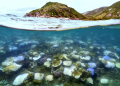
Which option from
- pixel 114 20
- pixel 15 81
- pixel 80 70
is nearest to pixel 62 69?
pixel 80 70

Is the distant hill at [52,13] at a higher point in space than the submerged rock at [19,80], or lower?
higher

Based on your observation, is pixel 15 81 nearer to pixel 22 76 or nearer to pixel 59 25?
pixel 22 76

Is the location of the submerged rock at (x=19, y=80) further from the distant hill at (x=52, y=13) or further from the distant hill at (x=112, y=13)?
the distant hill at (x=112, y=13)

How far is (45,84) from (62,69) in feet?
5.89

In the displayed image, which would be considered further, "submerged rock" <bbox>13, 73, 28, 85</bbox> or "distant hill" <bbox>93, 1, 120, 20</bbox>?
"distant hill" <bbox>93, 1, 120, 20</bbox>

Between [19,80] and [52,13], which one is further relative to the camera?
[52,13]

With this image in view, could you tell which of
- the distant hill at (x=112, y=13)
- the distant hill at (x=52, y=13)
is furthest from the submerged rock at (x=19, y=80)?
the distant hill at (x=112, y=13)

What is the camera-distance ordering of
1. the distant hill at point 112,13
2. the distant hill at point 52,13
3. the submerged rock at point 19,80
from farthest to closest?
1. the distant hill at point 112,13
2. the distant hill at point 52,13
3. the submerged rock at point 19,80

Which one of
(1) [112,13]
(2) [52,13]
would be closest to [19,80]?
(2) [52,13]

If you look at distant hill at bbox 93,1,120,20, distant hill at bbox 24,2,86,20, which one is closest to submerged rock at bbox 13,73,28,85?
distant hill at bbox 24,2,86,20

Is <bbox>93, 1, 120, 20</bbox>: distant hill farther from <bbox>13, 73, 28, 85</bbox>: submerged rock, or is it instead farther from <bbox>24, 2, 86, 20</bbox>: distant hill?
<bbox>13, 73, 28, 85</bbox>: submerged rock

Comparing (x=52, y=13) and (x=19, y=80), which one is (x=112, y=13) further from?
(x=19, y=80)

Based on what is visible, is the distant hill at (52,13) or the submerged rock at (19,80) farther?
the distant hill at (52,13)

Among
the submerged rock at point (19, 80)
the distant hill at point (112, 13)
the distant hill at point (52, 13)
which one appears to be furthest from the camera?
the distant hill at point (112, 13)
